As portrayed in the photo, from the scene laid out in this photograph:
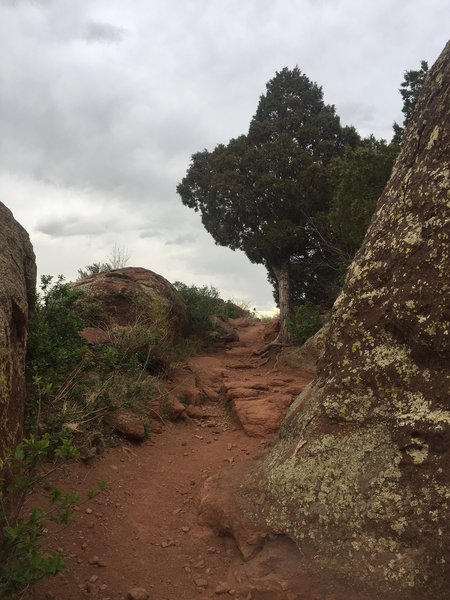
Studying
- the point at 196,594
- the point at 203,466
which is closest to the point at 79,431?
the point at 203,466

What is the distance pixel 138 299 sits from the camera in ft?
37.3

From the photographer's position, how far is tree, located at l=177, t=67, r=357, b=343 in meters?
14.7

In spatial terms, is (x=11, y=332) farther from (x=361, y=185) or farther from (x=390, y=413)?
(x=361, y=185)

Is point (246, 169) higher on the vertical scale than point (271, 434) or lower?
higher

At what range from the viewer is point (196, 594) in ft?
11.6

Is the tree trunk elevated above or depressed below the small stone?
above

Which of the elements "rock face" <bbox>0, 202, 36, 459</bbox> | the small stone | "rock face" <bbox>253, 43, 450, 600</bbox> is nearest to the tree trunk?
"rock face" <bbox>0, 202, 36, 459</bbox>

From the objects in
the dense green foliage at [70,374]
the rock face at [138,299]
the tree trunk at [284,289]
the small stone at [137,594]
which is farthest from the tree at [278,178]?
the small stone at [137,594]

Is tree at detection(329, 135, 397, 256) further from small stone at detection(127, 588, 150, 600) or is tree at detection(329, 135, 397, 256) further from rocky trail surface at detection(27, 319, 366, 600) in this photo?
small stone at detection(127, 588, 150, 600)

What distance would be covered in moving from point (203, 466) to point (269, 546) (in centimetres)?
226

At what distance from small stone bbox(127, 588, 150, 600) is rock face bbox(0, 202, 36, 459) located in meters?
1.31

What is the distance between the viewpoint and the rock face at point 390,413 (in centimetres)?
320

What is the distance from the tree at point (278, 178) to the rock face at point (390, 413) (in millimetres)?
10334

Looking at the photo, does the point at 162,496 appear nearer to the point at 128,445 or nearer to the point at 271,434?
the point at 128,445
